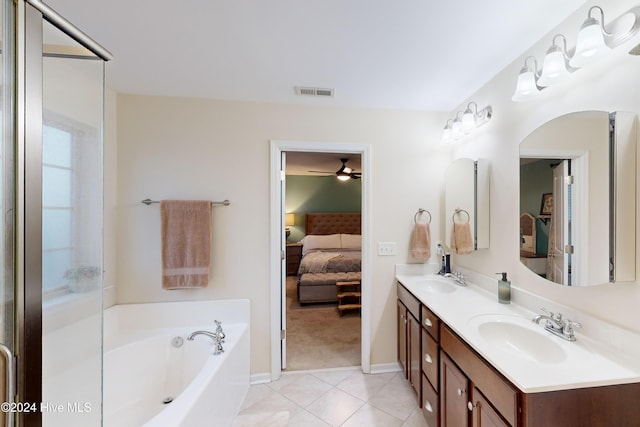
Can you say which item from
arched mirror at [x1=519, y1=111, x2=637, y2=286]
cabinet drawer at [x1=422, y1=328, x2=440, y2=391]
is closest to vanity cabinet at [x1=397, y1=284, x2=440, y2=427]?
cabinet drawer at [x1=422, y1=328, x2=440, y2=391]

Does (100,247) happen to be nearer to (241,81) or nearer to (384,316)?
(241,81)

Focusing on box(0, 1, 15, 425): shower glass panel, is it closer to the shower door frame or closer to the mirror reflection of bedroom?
the shower door frame

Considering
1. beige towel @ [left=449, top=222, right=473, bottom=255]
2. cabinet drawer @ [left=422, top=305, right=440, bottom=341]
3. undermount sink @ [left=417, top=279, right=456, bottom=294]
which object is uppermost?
beige towel @ [left=449, top=222, right=473, bottom=255]

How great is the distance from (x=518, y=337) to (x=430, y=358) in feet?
1.71

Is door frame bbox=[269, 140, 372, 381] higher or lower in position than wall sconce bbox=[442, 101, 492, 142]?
lower

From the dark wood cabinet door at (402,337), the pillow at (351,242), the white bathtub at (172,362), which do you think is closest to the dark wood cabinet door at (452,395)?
the dark wood cabinet door at (402,337)

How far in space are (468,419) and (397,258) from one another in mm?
1253

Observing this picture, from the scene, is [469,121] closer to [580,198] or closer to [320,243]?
[580,198]

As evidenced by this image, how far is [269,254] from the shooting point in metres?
2.18

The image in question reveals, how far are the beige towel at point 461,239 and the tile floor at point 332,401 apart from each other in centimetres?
122

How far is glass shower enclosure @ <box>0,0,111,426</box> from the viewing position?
2.30 ft

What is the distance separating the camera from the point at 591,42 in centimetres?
101

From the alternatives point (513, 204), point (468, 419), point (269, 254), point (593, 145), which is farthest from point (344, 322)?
point (593, 145)

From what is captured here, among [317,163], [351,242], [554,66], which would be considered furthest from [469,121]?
[351,242]
